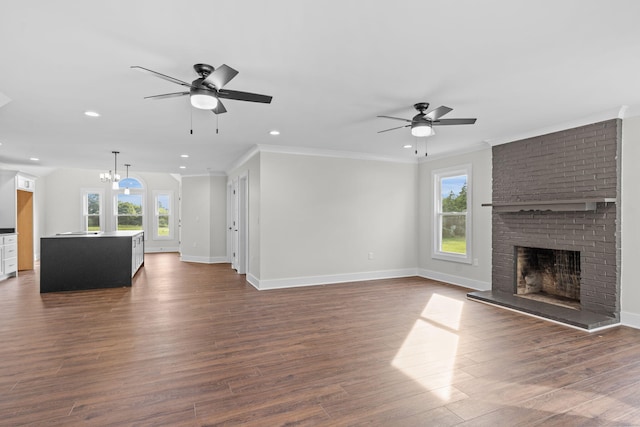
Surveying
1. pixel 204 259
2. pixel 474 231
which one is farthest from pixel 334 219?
pixel 204 259

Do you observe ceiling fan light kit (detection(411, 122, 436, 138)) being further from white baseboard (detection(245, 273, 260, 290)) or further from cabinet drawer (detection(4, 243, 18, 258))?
cabinet drawer (detection(4, 243, 18, 258))

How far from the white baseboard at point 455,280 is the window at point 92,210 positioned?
1016 centimetres

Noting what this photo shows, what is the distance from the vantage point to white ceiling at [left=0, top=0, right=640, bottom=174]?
204 centimetres

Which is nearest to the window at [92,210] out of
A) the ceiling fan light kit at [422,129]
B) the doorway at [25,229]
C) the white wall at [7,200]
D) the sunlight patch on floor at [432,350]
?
the doorway at [25,229]

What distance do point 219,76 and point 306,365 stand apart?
2.38 metres

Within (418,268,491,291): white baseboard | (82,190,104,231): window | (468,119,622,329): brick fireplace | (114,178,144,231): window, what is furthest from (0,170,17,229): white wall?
(468,119,622,329): brick fireplace

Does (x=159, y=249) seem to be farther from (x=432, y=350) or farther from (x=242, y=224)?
(x=432, y=350)

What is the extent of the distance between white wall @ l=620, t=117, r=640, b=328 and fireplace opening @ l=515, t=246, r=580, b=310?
69 cm

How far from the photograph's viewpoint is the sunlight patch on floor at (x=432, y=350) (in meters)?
2.60

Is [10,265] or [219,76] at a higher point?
[219,76]

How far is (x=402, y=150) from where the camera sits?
6258mm

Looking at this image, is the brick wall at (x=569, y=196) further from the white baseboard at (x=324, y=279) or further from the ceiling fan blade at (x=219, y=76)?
the ceiling fan blade at (x=219, y=76)

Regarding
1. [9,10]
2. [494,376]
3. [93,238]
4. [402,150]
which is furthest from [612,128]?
[93,238]

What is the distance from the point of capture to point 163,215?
1170cm
